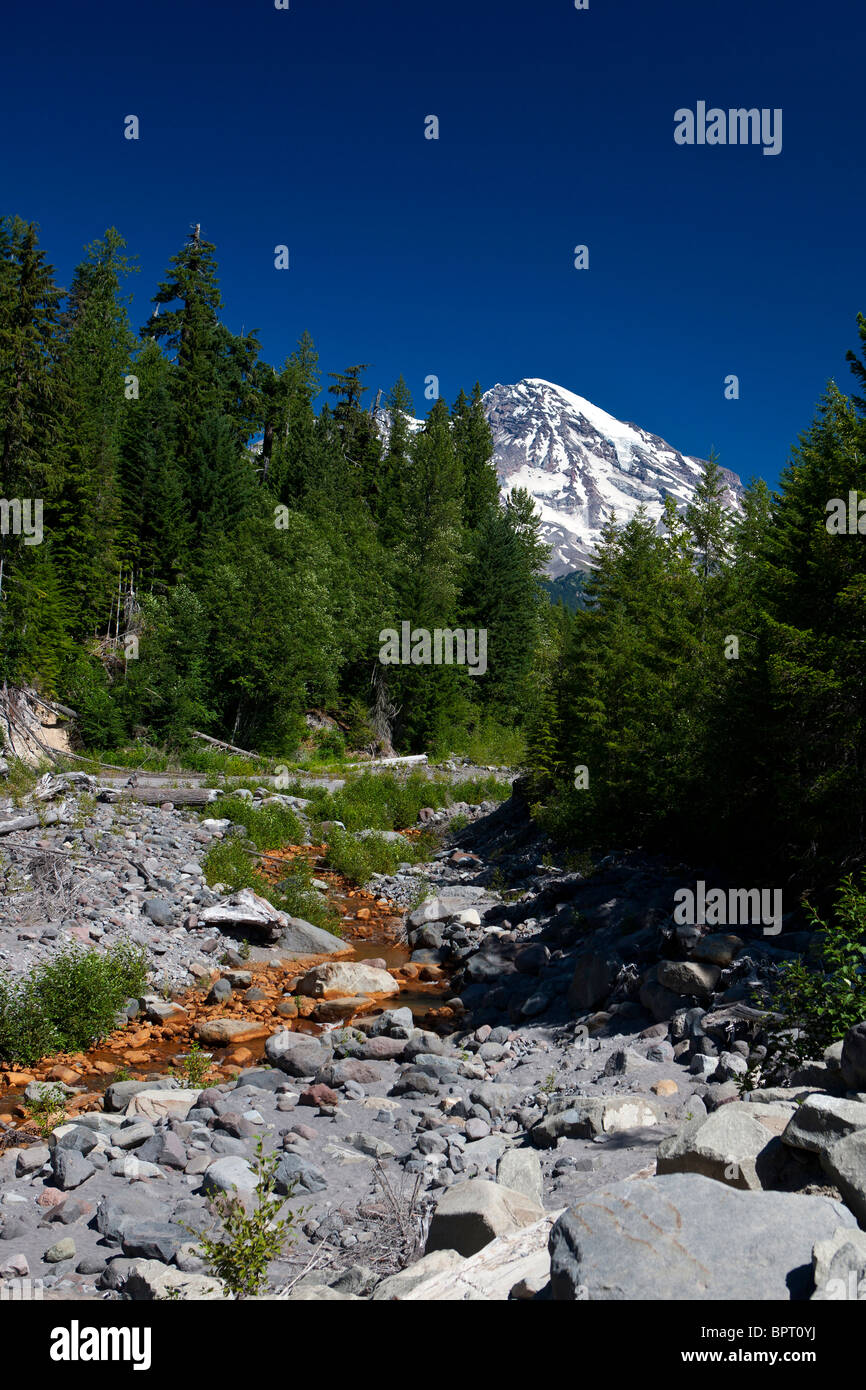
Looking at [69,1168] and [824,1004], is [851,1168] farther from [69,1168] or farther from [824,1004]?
[69,1168]

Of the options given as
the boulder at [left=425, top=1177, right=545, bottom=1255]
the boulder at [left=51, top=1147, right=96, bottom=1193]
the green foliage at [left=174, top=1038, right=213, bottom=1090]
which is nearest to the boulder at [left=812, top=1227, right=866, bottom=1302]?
the boulder at [left=425, top=1177, right=545, bottom=1255]

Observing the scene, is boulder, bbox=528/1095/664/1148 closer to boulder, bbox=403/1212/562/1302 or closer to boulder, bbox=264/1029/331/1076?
boulder, bbox=403/1212/562/1302

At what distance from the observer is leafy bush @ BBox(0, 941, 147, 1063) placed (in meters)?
10.2

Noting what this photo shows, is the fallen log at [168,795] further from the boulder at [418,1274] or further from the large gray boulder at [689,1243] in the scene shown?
the large gray boulder at [689,1243]

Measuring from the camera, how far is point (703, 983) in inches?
396

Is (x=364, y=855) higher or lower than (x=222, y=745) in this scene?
Result: lower
